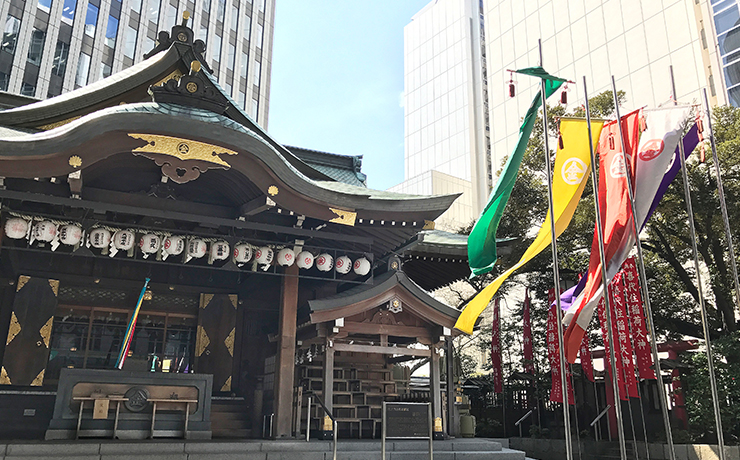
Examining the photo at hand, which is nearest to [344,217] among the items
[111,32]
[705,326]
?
[705,326]

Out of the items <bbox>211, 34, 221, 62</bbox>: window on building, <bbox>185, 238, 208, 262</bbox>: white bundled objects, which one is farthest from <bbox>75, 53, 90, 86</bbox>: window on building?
<bbox>185, 238, 208, 262</bbox>: white bundled objects

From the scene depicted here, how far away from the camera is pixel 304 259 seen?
12.1 metres

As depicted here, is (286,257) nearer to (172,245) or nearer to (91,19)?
(172,245)

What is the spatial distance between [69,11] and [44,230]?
30.8 m

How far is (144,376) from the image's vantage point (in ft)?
35.4

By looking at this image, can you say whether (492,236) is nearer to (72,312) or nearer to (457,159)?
(72,312)

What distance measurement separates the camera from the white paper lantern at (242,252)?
38.4 feet

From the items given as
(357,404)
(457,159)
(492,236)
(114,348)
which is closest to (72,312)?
(114,348)

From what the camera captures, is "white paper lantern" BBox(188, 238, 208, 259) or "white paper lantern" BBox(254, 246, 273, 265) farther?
"white paper lantern" BBox(254, 246, 273, 265)

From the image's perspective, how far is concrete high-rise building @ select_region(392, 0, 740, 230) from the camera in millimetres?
31031

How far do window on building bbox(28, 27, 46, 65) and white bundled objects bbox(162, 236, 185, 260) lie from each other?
27.6 metres

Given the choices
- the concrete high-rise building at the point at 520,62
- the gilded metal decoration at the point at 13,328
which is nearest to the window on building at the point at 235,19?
the concrete high-rise building at the point at 520,62

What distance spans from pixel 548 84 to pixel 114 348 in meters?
10.7

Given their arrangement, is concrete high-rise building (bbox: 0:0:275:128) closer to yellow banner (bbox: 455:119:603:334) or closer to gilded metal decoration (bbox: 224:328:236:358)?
gilded metal decoration (bbox: 224:328:236:358)
